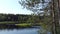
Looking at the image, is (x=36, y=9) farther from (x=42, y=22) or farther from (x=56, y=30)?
(x=56, y=30)

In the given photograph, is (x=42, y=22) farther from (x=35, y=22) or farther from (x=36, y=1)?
(x=36, y=1)

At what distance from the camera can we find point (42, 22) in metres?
6.00

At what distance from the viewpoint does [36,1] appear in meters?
5.90

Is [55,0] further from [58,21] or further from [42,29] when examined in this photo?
[42,29]

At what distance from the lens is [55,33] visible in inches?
225

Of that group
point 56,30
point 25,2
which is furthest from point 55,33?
point 25,2

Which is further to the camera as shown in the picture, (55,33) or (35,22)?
(35,22)

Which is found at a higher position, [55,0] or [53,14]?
[55,0]

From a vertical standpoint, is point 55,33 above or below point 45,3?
below

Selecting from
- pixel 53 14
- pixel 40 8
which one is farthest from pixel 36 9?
pixel 53 14

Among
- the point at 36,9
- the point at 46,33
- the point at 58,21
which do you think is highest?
the point at 36,9

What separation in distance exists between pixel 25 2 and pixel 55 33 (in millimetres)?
1437

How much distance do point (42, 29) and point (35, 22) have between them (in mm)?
357

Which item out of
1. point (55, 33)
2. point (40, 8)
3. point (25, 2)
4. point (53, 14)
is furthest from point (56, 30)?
point (25, 2)
